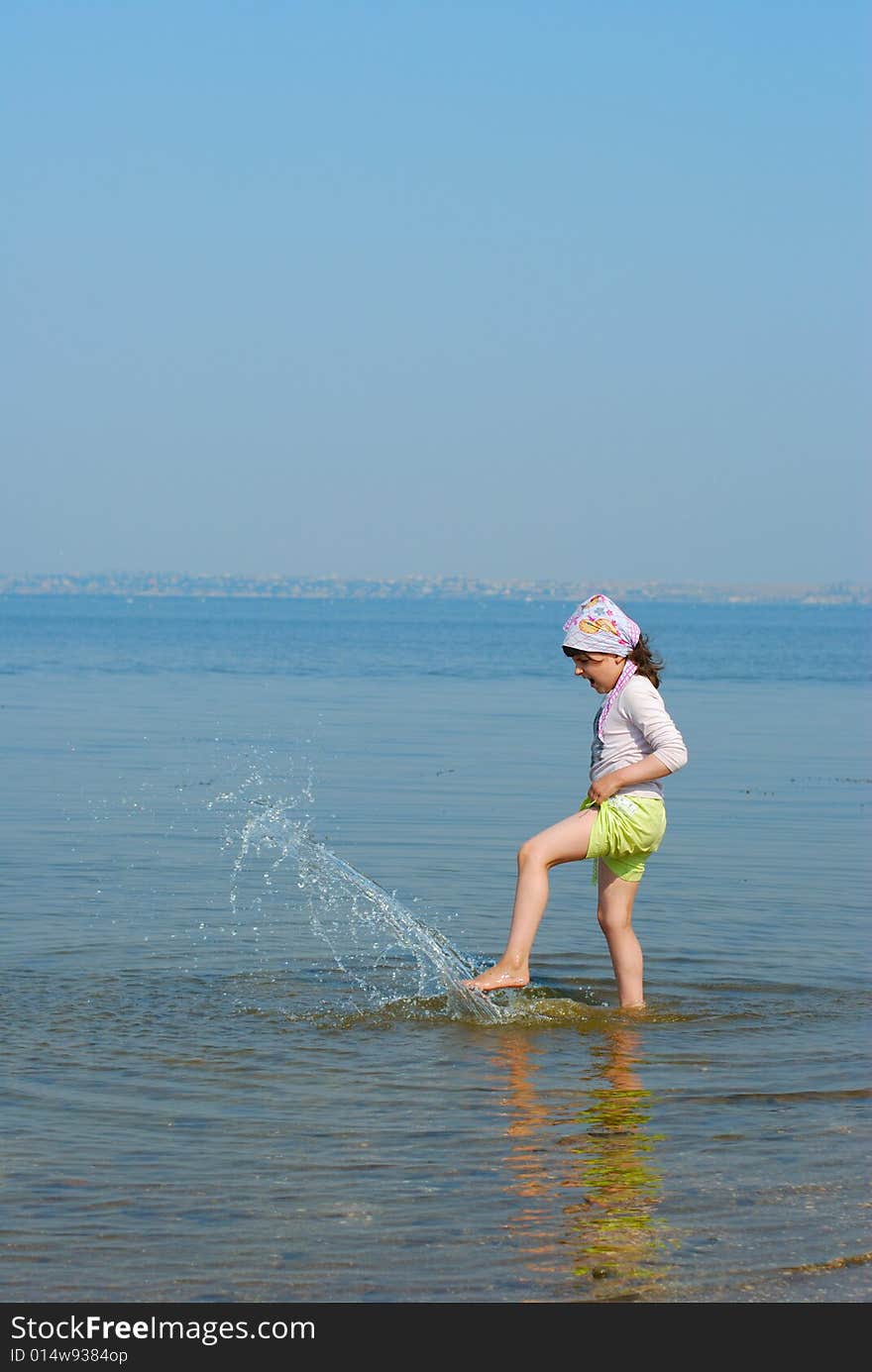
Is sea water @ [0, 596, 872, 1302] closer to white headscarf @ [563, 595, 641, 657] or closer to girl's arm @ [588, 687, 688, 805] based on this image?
girl's arm @ [588, 687, 688, 805]

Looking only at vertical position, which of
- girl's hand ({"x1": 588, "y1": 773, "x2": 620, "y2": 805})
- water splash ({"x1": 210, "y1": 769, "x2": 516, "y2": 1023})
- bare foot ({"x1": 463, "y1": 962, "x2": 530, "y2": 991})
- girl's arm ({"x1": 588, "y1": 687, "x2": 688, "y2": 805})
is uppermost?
girl's arm ({"x1": 588, "y1": 687, "x2": 688, "y2": 805})

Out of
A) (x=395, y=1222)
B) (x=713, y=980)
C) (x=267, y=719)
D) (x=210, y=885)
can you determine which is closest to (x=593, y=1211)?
(x=395, y=1222)

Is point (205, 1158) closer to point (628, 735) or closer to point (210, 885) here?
point (628, 735)

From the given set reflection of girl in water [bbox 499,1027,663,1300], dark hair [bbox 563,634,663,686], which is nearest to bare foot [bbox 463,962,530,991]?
reflection of girl in water [bbox 499,1027,663,1300]

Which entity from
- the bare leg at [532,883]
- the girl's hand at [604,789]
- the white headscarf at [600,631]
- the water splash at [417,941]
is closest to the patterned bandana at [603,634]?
the white headscarf at [600,631]

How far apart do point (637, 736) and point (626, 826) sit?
42 cm

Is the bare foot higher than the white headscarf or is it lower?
lower

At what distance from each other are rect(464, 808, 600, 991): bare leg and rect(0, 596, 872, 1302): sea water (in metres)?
0.30

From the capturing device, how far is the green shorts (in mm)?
7719

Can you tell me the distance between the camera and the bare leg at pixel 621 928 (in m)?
8.02

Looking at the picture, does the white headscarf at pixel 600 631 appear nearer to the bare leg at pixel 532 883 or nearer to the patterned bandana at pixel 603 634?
the patterned bandana at pixel 603 634

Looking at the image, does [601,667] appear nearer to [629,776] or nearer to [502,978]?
[629,776]

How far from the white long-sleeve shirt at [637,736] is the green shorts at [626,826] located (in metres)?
0.06
